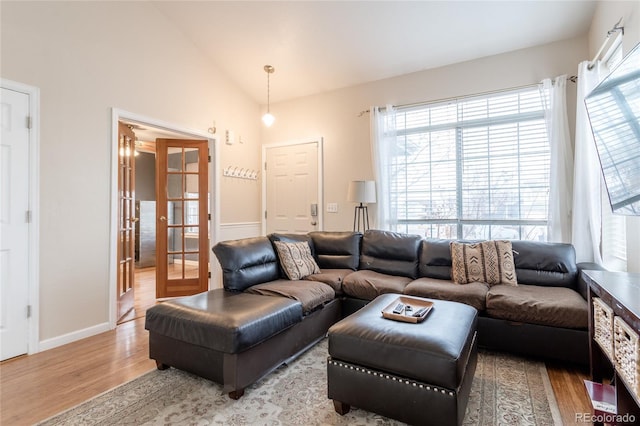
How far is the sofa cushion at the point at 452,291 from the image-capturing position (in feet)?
8.32

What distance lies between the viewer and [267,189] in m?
5.01

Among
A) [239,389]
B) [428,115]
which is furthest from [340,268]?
[428,115]

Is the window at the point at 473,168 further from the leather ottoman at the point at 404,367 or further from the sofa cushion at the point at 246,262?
the leather ottoman at the point at 404,367

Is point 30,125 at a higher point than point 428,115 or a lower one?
lower

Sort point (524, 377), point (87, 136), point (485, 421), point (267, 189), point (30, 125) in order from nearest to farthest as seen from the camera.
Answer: point (485, 421) < point (524, 377) < point (30, 125) < point (87, 136) < point (267, 189)

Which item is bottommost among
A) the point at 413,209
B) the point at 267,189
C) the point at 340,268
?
the point at 340,268

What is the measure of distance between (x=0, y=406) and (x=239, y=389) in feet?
4.57

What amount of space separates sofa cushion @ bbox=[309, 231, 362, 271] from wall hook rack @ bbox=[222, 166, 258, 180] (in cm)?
160

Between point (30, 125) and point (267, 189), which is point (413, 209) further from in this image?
point (30, 125)

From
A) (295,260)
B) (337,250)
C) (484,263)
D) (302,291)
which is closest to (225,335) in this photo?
(302,291)

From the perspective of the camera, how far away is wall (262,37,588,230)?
3.25 m

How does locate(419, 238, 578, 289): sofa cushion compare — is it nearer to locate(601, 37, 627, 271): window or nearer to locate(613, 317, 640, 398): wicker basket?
locate(601, 37, 627, 271): window

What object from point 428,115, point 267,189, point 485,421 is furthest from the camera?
point 267,189

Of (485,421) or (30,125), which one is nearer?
(485,421)
